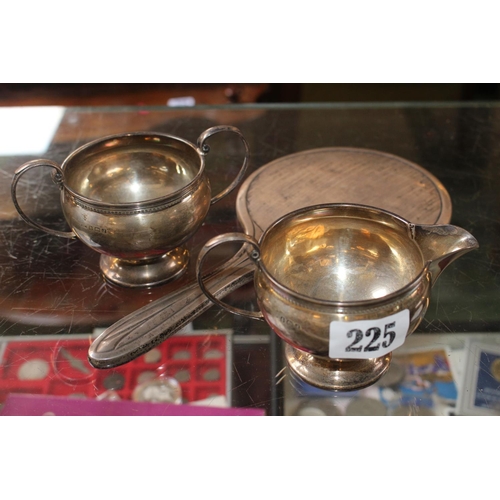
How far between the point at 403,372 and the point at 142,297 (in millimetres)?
392

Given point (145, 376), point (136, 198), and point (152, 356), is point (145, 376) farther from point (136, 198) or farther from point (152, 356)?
point (136, 198)

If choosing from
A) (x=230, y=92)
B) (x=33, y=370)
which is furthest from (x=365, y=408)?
(x=230, y=92)

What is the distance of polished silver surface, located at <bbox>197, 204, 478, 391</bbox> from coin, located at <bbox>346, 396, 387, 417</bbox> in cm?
2

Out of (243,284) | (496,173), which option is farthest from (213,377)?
(496,173)

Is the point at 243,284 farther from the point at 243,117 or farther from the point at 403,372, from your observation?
the point at 243,117

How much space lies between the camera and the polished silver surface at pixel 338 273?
728 mm

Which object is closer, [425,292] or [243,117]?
Answer: [425,292]

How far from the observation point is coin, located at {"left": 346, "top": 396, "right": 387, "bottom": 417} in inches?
32.0

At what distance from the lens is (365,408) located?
82 centimetres

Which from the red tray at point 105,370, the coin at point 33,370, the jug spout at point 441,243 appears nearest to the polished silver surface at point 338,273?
the jug spout at point 441,243

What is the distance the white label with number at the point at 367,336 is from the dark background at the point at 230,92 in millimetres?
1637

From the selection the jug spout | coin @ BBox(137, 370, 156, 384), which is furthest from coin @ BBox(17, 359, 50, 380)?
the jug spout

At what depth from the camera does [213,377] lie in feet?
2.82

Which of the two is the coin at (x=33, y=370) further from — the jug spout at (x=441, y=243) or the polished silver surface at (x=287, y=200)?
the jug spout at (x=441, y=243)
